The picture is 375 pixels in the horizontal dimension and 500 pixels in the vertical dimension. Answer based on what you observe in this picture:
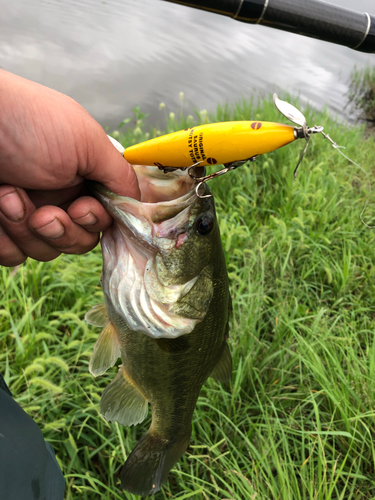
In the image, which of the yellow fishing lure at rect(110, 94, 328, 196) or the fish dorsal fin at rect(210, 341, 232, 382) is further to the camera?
the fish dorsal fin at rect(210, 341, 232, 382)

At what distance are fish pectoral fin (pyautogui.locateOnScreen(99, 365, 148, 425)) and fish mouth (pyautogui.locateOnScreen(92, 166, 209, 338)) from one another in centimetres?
41

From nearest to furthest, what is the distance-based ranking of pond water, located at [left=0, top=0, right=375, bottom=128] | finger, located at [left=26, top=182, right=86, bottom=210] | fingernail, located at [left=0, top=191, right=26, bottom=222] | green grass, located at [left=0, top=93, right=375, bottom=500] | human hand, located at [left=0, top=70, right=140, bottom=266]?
1. human hand, located at [left=0, top=70, right=140, bottom=266]
2. fingernail, located at [left=0, top=191, right=26, bottom=222]
3. finger, located at [left=26, top=182, right=86, bottom=210]
4. green grass, located at [left=0, top=93, right=375, bottom=500]
5. pond water, located at [left=0, top=0, right=375, bottom=128]

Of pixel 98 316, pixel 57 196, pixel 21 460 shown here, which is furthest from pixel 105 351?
pixel 57 196

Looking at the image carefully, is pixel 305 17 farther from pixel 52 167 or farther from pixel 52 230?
pixel 52 230

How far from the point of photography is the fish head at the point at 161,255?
121cm

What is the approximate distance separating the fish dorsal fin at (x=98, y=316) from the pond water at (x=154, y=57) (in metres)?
5.70

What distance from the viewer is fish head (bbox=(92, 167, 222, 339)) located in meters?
1.21

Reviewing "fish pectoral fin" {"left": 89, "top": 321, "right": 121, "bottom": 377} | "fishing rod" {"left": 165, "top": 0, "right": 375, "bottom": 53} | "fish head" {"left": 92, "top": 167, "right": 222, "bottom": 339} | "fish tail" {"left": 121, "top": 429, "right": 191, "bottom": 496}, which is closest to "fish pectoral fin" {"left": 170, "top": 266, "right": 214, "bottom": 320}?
"fish head" {"left": 92, "top": 167, "right": 222, "bottom": 339}

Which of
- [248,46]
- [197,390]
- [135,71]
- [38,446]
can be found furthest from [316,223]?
[248,46]

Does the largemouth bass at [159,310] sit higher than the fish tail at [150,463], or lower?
higher

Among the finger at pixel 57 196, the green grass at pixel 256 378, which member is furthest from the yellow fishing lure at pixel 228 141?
the green grass at pixel 256 378

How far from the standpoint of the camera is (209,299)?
133 cm

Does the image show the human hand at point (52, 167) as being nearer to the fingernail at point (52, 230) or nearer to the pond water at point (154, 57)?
the fingernail at point (52, 230)

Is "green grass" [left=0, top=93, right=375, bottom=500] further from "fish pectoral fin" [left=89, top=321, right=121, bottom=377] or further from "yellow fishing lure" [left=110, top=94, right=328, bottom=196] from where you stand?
"yellow fishing lure" [left=110, top=94, right=328, bottom=196]
